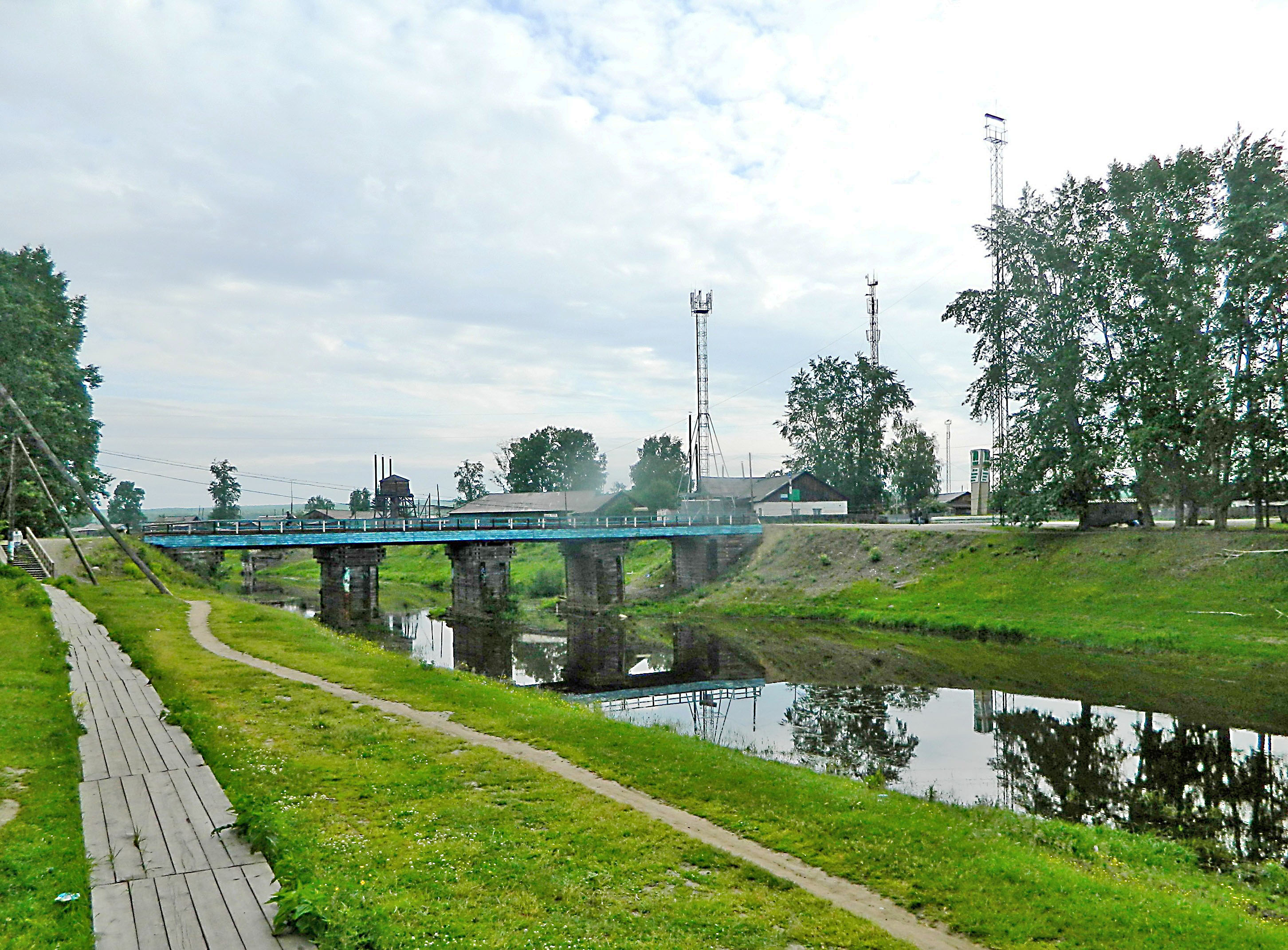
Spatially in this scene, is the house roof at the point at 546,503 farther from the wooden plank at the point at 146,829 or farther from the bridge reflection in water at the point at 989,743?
the wooden plank at the point at 146,829

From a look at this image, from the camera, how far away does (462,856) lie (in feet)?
36.9

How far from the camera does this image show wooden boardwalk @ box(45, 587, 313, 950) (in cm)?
811

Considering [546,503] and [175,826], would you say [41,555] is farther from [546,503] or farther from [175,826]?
[546,503]

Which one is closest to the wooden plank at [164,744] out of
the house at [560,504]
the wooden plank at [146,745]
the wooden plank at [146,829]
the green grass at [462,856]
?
the wooden plank at [146,745]

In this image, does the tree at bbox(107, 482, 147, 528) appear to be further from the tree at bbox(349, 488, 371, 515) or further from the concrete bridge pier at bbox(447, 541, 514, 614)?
the concrete bridge pier at bbox(447, 541, 514, 614)

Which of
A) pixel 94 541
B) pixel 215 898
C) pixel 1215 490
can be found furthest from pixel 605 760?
pixel 94 541

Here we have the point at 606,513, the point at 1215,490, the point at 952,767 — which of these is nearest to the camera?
the point at 952,767

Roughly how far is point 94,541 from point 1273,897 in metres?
62.7

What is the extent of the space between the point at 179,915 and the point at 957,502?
11018 cm

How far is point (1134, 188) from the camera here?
46094 mm

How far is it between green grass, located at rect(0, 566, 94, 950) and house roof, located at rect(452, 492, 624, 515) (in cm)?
6940

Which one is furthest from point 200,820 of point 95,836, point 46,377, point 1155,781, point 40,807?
point 46,377

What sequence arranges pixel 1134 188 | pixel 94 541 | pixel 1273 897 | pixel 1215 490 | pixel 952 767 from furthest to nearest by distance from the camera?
pixel 94 541 → pixel 1134 188 → pixel 1215 490 → pixel 952 767 → pixel 1273 897

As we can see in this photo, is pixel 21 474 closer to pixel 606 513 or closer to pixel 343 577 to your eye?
pixel 343 577
